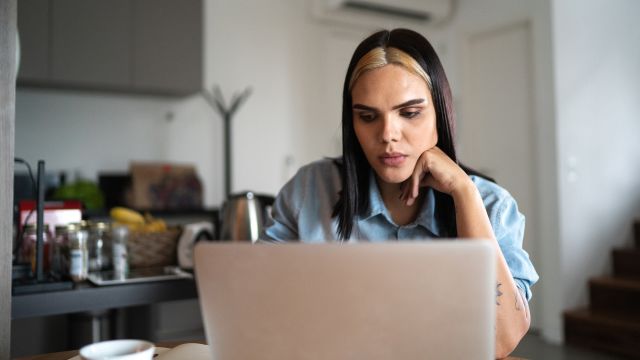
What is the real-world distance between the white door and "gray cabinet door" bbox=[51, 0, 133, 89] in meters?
2.64

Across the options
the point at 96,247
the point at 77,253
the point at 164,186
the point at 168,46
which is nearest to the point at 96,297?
the point at 77,253

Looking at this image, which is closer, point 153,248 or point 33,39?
point 153,248

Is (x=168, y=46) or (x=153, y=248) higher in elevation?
(x=168, y=46)

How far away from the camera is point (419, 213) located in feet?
4.01

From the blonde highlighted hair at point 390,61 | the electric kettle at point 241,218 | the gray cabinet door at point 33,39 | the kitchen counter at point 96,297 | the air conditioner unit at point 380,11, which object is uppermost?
the air conditioner unit at point 380,11

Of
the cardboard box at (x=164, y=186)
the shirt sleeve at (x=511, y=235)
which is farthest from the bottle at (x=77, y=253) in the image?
the cardboard box at (x=164, y=186)

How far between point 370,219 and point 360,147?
17 cm

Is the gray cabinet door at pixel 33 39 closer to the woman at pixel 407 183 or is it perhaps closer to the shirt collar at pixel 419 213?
the woman at pixel 407 183

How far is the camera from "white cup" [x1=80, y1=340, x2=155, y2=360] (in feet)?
2.25

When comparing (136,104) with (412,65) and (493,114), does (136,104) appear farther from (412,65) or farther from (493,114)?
(412,65)

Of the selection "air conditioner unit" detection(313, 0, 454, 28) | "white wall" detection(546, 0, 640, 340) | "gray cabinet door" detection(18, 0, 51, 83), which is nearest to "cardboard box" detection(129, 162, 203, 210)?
"gray cabinet door" detection(18, 0, 51, 83)

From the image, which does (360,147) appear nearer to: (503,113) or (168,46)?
(168,46)

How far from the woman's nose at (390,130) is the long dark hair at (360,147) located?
0.36 ft

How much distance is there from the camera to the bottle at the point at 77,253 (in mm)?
1444
